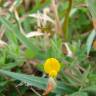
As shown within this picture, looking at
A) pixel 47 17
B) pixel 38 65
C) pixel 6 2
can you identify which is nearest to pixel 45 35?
pixel 47 17

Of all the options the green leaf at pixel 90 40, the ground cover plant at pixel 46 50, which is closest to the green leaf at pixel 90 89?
the ground cover plant at pixel 46 50

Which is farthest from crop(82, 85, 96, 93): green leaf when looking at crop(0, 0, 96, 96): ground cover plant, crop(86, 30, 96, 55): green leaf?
crop(86, 30, 96, 55): green leaf

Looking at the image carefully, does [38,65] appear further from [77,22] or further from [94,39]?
[77,22]

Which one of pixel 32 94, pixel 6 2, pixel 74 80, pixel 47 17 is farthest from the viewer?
pixel 6 2

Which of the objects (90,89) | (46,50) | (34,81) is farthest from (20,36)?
(90,89)

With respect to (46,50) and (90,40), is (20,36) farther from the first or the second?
(90,40)

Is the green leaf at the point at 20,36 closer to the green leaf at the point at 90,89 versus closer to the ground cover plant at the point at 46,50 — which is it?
the ground cover plant at the point at 46,50

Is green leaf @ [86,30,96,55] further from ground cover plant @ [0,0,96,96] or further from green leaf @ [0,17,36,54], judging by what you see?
green leaf @ [0,17,36,54]

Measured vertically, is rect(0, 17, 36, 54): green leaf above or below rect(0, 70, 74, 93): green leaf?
above
